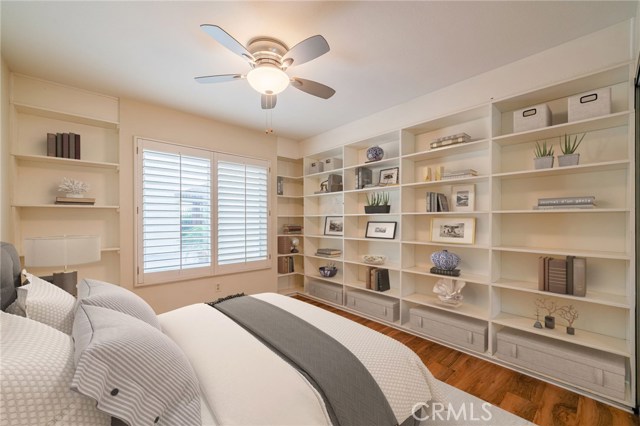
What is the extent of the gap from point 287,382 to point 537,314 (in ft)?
8.08

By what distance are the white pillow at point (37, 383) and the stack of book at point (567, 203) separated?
Answer: 2941 millimetres

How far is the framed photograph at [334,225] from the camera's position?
163 inches

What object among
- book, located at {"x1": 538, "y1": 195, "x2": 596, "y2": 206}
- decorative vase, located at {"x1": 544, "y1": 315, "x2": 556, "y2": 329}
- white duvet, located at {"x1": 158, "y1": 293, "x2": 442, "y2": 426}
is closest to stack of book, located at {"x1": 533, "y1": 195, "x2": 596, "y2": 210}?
book, located at {"x1": 538, "y1": 195, "x2": 596, "y2": 206}

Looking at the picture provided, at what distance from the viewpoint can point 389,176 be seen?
3.51 m

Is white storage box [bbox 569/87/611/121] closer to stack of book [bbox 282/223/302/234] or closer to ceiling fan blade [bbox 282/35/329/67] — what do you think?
ceiling fan blade [bbox 282/35/329/67]

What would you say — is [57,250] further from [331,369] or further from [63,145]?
[331,369]

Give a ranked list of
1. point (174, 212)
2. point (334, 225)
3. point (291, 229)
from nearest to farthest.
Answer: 1. point (174, 212)
2. point (334, 225)
3. point (291, 229)

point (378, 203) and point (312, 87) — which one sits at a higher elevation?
point (312, 87)

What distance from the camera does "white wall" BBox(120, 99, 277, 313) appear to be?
301cm

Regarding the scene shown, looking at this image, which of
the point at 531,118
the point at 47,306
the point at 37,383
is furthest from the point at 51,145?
the point at 531,118

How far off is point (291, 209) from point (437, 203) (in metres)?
2.65

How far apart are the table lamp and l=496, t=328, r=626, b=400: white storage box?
366 cm

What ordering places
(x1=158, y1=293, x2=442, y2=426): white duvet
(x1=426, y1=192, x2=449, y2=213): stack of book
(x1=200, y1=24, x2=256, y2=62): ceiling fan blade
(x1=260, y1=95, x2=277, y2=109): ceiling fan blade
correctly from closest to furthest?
(x1=158, y1=293, x2=442, y2=426): white duvet → (x1=200, y1=24, x2=256, y2=62): ceiling fan blade → (x1=260, y1=95, x2=277, y2=109): ceiling fan blade → (x1=426, y1=192, x2=449, y2=213): stack of book

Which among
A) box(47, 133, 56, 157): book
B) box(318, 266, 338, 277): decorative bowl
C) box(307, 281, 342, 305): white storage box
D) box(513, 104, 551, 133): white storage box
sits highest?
box(513, 104, 551, 133): white storage box
